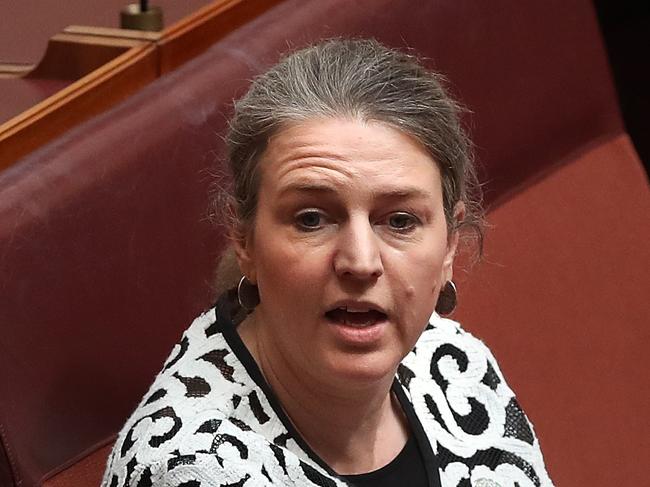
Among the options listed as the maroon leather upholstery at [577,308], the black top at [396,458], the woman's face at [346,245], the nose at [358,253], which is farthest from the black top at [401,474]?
the maroon leather upholstery at [577,308]

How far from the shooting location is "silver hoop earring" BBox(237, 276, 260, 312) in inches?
51.8

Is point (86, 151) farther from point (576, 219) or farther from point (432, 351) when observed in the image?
point (576, 219)

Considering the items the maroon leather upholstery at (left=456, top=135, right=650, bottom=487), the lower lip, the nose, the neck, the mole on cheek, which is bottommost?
the maroon leather upholstery at (left=456, top=135, right=650, bottom=487)

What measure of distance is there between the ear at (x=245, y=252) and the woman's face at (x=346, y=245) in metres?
0.03

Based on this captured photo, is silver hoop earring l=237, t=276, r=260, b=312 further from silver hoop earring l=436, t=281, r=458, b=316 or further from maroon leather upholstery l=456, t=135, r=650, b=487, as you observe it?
maroon leather upholstery l=456, t=135, r=650, b=487

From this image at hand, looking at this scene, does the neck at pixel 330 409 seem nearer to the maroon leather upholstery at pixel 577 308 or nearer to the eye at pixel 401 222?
the eye at pixel 401 222

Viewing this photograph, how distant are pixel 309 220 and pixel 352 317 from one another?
95mm

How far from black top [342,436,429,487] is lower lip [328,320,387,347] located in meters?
0.17

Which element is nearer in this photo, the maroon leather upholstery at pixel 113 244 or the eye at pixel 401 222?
the eye at pixel 401 222

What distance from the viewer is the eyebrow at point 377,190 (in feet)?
3.93

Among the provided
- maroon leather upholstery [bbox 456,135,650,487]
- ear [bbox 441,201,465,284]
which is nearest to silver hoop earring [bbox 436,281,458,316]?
ear [bbox 441,201,465,284]

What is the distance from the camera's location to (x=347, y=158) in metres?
1.20

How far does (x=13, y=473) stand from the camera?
1.33 m

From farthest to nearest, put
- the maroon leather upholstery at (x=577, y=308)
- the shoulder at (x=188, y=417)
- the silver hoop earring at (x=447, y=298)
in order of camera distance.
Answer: the maroon leather upholstery at (x=577, y=308)
the silver hoop earring at (x=447, y=298)
the shoulder at (x=188, y=417)
